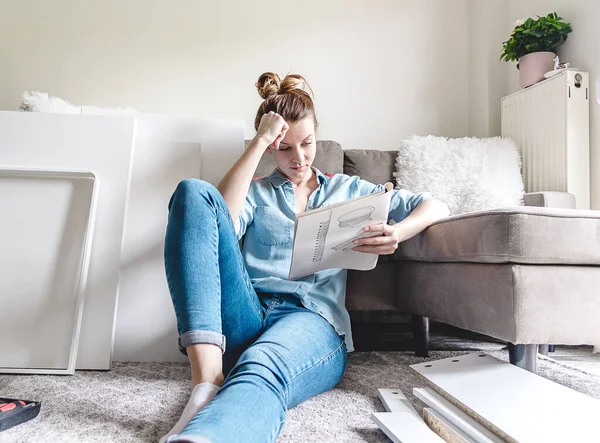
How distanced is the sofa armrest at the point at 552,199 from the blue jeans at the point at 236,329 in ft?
3.53

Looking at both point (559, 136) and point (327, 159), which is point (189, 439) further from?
point (559, 136)

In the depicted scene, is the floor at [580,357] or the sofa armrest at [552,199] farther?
the sofa armrest at [552,199]

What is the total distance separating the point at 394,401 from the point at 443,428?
6.6 inches

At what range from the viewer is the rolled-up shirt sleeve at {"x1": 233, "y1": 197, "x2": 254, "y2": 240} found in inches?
49.6

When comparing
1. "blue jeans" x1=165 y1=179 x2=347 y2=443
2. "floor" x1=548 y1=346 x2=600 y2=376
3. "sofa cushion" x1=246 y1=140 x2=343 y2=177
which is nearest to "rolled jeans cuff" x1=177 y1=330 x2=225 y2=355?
"blue jeans" x1=165 y1=179 x2=347 y2=443

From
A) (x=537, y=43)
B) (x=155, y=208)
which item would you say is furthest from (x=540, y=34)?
(x=155, y=208)

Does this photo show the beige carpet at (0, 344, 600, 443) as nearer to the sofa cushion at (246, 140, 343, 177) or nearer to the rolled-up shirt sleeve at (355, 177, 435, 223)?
the rolled-up shirt sleeve at (355, 177, 435, 223)

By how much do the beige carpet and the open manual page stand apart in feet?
0.96

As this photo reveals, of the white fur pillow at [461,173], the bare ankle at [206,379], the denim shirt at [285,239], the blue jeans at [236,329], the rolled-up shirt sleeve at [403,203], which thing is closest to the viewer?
the blue jeans at [236,329]

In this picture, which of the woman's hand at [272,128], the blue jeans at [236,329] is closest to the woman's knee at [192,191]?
the blue jeans at [236,329]

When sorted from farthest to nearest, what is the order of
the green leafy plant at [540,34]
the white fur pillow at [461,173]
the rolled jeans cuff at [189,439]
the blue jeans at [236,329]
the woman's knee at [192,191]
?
the green leafy plant at [540,34], the white fur pillow at [461,173], the woman's knee at [192,191], the blue jeans at [236,329], the rolled jeans cuff at [189,439]

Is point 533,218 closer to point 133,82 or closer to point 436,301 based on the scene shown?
point 436,301

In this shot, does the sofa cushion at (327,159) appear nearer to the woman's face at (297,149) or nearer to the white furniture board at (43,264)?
the woman's face at (297,149)

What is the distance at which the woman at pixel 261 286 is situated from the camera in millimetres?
767
